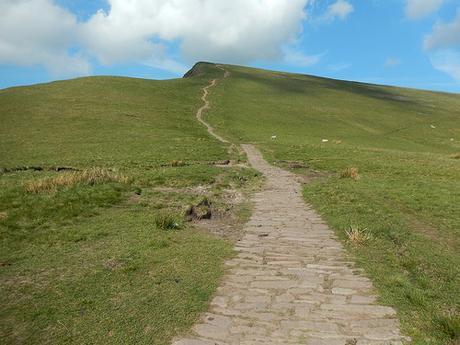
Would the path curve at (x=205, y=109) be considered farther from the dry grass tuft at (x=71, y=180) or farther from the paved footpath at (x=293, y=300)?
the paved footpath at (x=293, y=300)

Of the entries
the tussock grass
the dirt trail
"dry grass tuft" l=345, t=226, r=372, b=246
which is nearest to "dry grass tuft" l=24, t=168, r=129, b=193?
the tussock grass

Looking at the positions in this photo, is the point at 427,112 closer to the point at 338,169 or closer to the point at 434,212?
the point at 338,169

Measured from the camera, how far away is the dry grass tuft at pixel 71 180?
18.6 metres

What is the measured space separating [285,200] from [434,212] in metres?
6.07

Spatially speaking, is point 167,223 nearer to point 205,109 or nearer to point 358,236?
point 358,236

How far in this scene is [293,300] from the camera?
27.8 ft

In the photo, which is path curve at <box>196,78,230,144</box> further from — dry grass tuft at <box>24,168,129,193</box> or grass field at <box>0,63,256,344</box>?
dry grass tuft at <box>24,168,129,193</box>

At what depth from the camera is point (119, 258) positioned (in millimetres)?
10570

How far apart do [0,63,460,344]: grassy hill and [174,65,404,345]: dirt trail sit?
0.40 meters

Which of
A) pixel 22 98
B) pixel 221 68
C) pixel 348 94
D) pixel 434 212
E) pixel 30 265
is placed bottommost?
pixel 30 265

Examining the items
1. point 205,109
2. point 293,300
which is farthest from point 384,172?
point 205,109

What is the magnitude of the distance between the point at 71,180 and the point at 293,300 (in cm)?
1452

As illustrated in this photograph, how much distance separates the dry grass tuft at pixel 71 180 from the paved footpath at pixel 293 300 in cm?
999

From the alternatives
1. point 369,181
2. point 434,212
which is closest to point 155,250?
point 434,212
